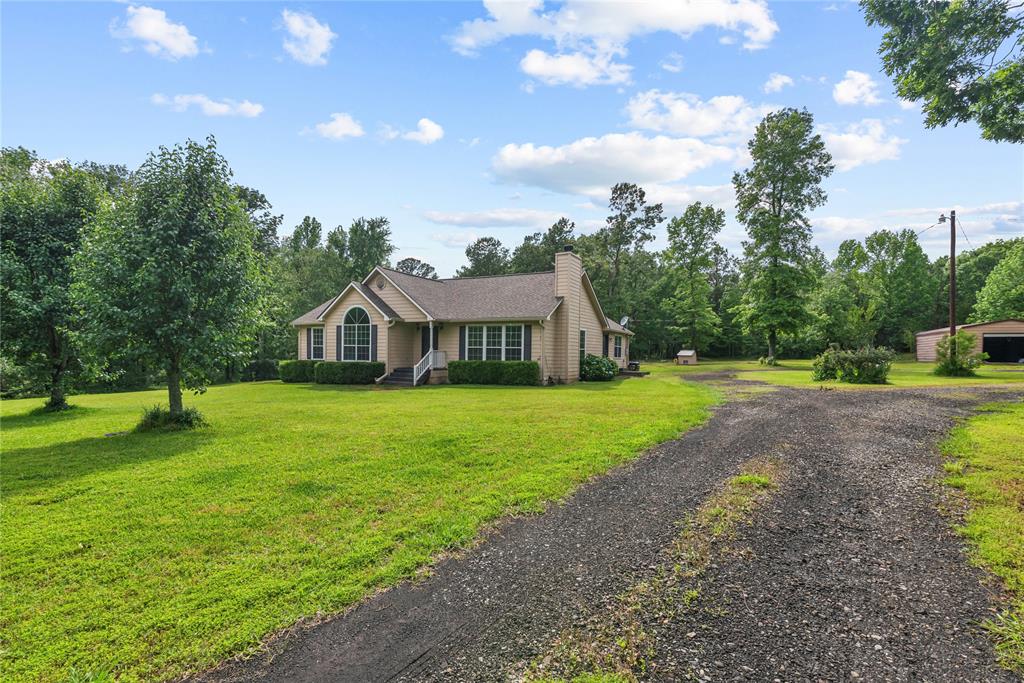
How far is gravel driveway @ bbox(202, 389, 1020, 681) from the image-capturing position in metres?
2.70

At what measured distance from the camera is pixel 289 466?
6.68m

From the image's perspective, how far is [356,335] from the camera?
2111 cm

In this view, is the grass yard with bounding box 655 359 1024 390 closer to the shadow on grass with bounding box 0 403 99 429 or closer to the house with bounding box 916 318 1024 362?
the house with bounding box 916 318 1024 362

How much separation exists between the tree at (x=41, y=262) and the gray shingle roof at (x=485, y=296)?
10.9m

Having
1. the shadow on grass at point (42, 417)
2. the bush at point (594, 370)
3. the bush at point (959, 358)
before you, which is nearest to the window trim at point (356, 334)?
the shadow on grass at point (42, 417)

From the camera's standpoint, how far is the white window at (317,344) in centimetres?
2288

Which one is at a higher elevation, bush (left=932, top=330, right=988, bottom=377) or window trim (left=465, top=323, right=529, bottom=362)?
window trim (left=465, top=323, right=529, bottom=362)

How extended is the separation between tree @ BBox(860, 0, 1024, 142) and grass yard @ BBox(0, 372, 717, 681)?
21.8ft

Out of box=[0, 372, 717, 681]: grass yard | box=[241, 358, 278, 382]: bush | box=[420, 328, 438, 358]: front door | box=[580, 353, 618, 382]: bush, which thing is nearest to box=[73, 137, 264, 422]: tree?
box=[0, 372, 717, 681]: grass yard

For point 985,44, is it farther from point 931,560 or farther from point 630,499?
point 630,499

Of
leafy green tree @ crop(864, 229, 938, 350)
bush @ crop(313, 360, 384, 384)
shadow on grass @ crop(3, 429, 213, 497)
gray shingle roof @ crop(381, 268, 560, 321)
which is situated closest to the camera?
shadow on grass @ crop(3, 429, 213, 497)

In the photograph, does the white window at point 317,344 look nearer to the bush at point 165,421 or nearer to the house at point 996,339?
the bush at point 165,421

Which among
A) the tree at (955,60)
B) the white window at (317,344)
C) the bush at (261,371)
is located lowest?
the bush at (261,371)

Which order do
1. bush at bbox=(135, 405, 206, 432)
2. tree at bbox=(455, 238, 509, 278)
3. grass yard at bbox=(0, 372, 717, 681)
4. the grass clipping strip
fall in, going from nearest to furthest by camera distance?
the grass clipping strip → grass yard at bbox=(0, 372, 717, 681) → bush at bbox=(135, 405, 206, 432) → tree at bbox=(455, 238, 509, 278)
